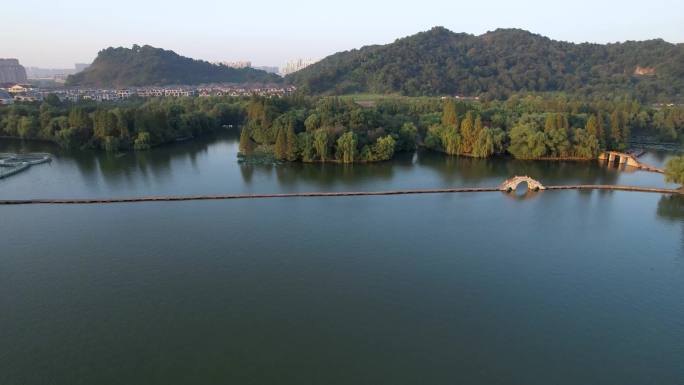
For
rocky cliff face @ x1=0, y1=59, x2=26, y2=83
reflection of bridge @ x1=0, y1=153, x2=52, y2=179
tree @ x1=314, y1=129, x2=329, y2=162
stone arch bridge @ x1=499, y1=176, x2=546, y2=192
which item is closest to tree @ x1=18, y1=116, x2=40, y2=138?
reflection of bridge @ x1=0, y1=153, x2=52, y2=179

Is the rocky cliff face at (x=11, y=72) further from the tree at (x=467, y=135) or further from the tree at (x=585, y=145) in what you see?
the tree at (x=585, y=145)

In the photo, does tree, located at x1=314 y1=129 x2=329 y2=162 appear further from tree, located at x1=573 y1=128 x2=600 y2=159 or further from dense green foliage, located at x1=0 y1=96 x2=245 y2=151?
tree, located at x1=573 y1=128 x2=600 y2=159

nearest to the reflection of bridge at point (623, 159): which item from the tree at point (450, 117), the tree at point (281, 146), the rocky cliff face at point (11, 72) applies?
the tree at point (450, 117)

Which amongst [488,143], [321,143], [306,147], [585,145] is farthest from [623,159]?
[306,147]

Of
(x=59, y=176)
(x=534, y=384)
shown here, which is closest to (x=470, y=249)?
(x=534, y=384)

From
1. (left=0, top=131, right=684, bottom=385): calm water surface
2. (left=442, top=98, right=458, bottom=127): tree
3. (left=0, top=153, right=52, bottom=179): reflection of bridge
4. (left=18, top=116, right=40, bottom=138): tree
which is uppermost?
(left=442, top=98, right=458, bottom=127): tree

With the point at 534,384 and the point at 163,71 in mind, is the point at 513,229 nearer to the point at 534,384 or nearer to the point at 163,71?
the point at 534,384
